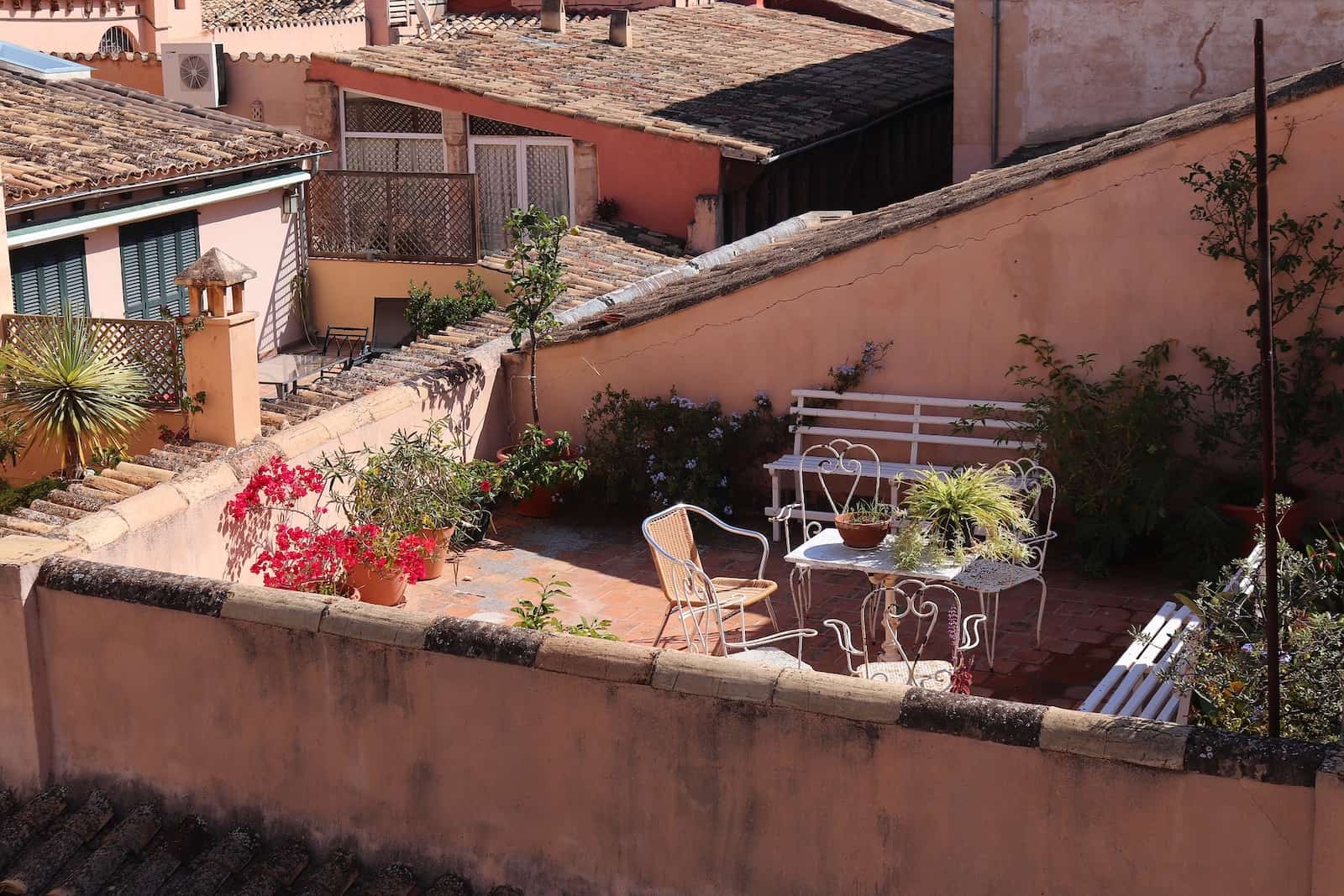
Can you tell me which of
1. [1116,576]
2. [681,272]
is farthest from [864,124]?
[1116,576]

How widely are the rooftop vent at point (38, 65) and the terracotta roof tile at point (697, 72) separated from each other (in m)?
3.40

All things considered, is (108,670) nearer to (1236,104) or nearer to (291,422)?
(291,422)

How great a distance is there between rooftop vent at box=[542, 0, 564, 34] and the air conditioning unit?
15.3ft

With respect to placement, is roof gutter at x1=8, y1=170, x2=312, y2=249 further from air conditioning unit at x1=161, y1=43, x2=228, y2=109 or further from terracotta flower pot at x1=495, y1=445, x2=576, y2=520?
terracotta flower pot at x1=495, y1=445, x2=576, y2=520

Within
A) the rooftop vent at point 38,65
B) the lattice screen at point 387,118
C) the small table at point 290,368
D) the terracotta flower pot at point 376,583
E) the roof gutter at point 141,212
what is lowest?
the terracotta flower pot at point 376,583

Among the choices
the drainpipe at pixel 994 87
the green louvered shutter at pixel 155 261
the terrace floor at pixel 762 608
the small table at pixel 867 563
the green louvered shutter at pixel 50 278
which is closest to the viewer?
the small table at pixel 867 563

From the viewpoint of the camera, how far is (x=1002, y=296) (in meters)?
9.87

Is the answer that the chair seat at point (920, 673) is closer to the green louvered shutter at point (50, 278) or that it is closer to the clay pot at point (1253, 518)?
the clay pot at point (1253, 518)

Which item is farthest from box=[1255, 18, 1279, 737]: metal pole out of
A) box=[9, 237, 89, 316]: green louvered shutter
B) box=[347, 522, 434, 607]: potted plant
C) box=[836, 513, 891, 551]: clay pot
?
box=[9, 237, 89, 316]: green louvered shutter

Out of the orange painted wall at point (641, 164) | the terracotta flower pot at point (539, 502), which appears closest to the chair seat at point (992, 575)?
the terracotta flower pot at point (539, 502)

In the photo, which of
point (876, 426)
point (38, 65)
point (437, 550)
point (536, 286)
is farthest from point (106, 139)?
point (876, 426)

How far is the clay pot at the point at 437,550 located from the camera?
940cm

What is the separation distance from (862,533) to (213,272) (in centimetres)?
408

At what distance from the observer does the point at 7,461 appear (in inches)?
395
